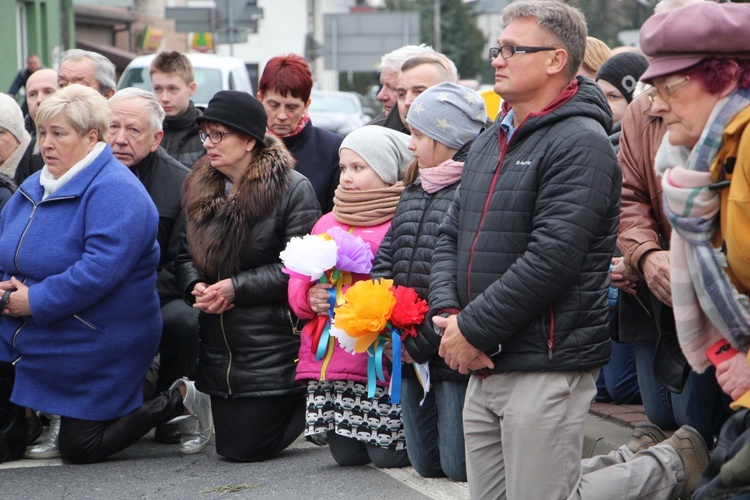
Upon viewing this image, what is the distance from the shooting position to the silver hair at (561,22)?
4.19 metres

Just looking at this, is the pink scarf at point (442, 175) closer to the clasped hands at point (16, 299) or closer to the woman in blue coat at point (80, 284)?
the woman in blue coat at point (80, 284)

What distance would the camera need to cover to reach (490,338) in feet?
13.4

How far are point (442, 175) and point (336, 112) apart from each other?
83.5ft

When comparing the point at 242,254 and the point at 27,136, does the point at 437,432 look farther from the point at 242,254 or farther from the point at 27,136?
the point at 27,136

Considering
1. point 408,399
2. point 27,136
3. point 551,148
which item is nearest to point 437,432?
point 408,399

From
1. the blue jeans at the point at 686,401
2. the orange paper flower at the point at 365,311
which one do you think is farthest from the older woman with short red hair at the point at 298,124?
the blue jeans at the point at 686,401

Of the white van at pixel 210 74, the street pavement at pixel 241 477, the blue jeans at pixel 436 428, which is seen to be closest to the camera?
the blue jeans at pixel 436 428

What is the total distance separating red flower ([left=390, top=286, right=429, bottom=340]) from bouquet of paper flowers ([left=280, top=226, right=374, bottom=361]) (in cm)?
50

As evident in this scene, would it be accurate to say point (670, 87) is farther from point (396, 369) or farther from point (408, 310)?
point (396, 369)

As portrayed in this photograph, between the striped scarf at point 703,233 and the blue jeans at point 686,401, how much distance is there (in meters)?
0.90

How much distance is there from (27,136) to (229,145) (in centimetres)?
227

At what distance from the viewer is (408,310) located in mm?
5117

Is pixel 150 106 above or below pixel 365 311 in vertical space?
above

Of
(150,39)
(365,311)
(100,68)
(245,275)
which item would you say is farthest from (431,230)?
(150,39)
